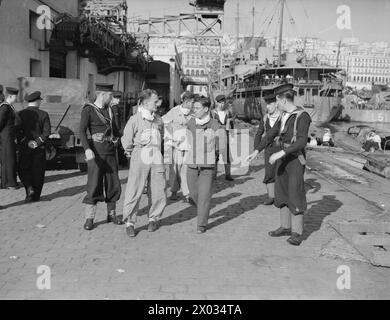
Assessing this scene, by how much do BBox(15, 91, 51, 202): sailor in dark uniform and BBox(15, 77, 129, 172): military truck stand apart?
180cm

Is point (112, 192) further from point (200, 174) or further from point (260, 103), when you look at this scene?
point (260, 103)

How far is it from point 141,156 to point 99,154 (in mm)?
641

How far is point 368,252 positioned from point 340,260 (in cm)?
36

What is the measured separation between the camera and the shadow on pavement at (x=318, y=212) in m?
6.58

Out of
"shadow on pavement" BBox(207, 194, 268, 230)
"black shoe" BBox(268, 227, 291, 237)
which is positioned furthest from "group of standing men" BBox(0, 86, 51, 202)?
"black shoe" BBox(268, 227, 291, 237)

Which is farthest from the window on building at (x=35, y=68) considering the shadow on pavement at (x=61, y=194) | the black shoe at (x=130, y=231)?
the black shoe at (x=130, y=231)

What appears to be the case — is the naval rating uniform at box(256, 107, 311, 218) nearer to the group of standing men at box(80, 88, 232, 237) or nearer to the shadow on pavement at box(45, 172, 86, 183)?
the group of standing men at box(80, 88, 232, 237)

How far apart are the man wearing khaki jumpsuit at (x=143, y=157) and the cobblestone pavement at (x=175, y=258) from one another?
0.42 m

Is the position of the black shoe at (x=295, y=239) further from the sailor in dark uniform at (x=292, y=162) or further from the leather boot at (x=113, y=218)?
the leather boot at (x=113, y=218)

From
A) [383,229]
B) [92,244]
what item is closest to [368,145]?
[383,229]

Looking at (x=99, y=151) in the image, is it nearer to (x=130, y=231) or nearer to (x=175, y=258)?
(x=130, y=231)

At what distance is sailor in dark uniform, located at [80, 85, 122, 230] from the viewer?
6.16m

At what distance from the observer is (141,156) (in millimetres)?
6008

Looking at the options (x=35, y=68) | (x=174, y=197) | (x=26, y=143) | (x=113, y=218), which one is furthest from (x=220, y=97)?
(x=35, y=68)
